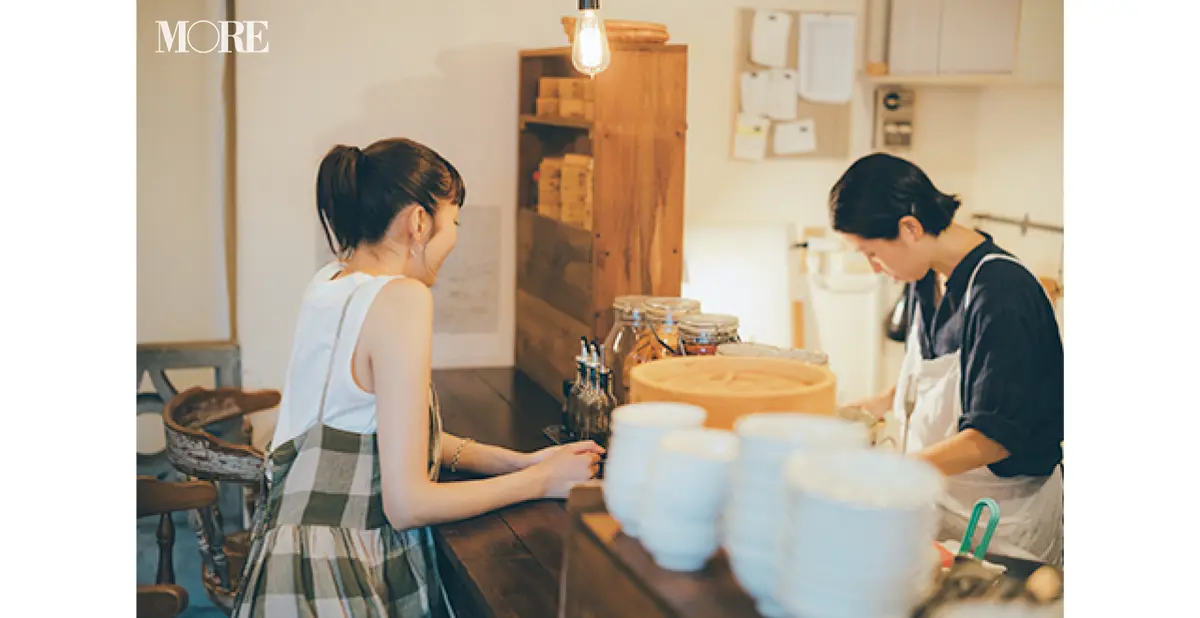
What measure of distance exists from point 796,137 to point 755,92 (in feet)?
0.82

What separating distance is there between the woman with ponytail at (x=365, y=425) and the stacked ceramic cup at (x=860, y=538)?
1.05 meters

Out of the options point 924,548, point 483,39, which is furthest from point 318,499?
point 483,39

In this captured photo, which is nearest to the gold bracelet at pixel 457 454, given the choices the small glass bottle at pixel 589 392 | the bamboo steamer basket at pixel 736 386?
the small glass bottle at pixel 589 392

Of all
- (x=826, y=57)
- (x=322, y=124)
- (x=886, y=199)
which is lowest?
(x=886, y=199)

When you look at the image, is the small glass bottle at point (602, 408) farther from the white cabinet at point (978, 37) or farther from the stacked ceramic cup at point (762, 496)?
the white cabinet at point (978, 37)

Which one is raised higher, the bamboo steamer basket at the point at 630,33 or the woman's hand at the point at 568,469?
the bamboo steamer basket at the point at 630,33

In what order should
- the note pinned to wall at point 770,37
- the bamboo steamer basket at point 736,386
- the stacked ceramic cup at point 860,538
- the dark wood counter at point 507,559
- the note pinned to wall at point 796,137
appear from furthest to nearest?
the note pinned to wall at point 796,137 → the note pinned to wall at point 770,37 → the dark wood counter at point 507,559 → the bamboo steamer basket at point 736,386 → the stacked ceramic cup at point 860,538

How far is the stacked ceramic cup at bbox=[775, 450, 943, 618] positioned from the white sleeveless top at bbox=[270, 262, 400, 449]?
111cm

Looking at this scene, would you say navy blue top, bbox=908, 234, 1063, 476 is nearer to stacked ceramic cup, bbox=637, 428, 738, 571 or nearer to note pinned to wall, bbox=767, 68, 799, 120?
stacked ceramic cup, bbox=637, 428, 738, 571

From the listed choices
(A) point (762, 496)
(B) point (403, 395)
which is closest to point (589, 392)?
(B) point (403, 395)

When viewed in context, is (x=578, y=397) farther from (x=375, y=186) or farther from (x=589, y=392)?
(x=375, y=186)

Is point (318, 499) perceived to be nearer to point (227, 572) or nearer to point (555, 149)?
point (227, 572)

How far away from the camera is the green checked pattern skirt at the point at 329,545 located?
1.73 meters

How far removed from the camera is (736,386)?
114 centimetres
